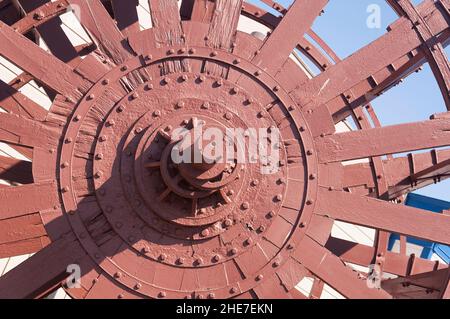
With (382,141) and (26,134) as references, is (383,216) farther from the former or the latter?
(26,134)

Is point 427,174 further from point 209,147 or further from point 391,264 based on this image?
point 209,147

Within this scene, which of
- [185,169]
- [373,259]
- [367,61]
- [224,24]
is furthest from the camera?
[373,259]

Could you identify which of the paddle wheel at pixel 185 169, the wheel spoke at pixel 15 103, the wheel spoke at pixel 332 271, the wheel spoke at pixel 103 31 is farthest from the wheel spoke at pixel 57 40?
the wheel spoke at pixel 332 271

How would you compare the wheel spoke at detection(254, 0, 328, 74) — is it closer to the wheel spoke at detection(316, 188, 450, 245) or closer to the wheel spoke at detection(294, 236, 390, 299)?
the wheel spoke at detection(316, 188, 450, 245)

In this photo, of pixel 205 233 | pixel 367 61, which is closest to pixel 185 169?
pixel 205 233

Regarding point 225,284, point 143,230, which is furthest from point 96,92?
point 225,284

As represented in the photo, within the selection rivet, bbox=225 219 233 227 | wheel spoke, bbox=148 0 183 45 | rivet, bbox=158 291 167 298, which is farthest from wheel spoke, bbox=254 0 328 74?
rivet, bbox=158 291 167 298

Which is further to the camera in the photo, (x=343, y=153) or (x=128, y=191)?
(x=343, y=153)
